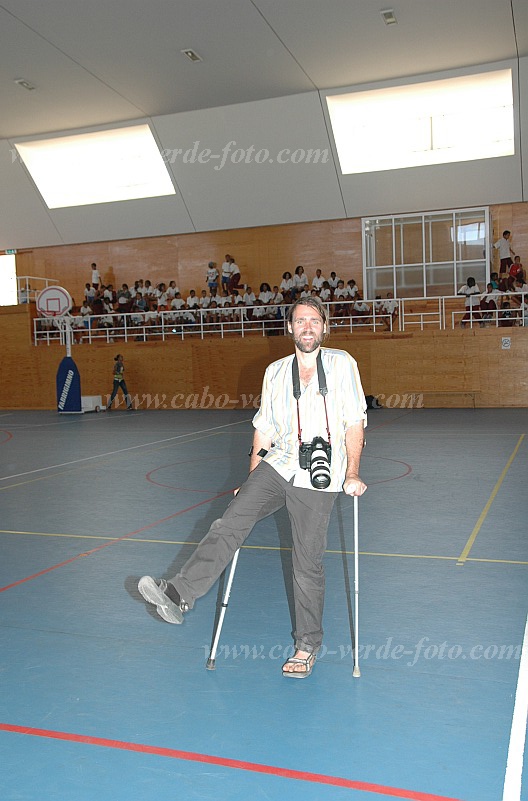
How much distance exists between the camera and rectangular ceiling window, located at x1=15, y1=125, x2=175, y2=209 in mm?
29094

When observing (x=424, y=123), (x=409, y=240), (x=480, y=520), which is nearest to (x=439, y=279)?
(x=409, y=240)

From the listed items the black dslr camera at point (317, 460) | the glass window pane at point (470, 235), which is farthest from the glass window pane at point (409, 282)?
the black dslr camera at point (317, 460)

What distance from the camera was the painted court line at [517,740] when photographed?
116 inches

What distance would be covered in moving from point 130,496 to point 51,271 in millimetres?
25284

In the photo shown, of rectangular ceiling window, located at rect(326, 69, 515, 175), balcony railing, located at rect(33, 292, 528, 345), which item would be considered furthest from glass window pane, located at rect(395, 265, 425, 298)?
rectangular ceiling window, located at rect(326, 69, 515, 175)

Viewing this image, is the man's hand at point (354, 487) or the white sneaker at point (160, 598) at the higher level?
the man's hand at point (354, 487)

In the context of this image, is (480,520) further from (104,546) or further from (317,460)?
(317,460)

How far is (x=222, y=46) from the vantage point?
2162 centimetres

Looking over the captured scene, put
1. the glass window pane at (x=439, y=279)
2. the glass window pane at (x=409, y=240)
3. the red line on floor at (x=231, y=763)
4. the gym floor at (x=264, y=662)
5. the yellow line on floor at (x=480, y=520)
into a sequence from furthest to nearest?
the glass window pane at (x=409, y=240) < the glass window pane at (x=439, y=279) < the yellow line on floor at (x=480, y=520) < the gym floor at (x=264, y=662) < the red line on floor at (x=231, y=763)

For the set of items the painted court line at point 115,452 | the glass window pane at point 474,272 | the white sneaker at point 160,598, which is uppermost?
the glass window pane at point 474,272

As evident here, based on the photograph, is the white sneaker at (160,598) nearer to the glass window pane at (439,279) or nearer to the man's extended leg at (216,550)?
the man's extended leg at (216,550)

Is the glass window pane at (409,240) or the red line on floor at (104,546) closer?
the red line on floor at (104,546)

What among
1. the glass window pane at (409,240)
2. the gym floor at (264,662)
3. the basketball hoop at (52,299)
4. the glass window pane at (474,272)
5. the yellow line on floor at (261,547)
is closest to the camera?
the gym floor at (264,662)

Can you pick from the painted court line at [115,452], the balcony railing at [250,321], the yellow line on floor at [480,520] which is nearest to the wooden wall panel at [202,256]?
the balcony railing at [250,321]
